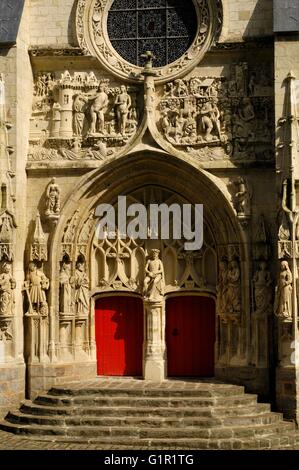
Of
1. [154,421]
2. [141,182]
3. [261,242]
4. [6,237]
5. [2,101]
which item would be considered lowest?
[154,421]

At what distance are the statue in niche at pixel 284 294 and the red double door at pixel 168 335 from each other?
1.70 meters

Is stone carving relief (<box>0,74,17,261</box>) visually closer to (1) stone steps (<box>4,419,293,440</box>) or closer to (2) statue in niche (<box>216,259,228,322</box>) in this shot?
(1) stone steps (<box>4,419,293,440</box>)

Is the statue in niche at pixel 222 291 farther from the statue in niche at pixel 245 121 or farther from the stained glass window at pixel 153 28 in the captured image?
the stained glass window at pixel 153 28

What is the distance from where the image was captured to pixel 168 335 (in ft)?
48.1

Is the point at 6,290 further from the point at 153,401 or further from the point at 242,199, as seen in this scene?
the point at 242,199

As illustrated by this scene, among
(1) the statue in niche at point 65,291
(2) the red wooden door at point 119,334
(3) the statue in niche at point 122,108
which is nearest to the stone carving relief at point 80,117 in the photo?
(3) the statue in niche at point 122,108

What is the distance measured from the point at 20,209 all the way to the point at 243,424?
5.15 metres

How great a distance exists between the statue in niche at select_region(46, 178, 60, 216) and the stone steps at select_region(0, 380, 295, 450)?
9.83ft

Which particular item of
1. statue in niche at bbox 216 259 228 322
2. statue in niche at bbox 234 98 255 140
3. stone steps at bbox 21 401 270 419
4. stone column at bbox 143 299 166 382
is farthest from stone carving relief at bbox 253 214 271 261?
stone steps at bbox 21 401 270 419

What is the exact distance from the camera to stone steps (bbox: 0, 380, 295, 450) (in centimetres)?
1226

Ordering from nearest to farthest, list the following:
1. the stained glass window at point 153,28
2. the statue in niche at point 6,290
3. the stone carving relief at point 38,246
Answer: the statue in niche at point 6,290, the stone carving relief at point 38,246, the stained glass window at point 153,28

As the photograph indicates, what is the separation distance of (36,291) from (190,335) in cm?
280

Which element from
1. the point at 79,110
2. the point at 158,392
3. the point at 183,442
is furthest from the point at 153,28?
the point at 183,442

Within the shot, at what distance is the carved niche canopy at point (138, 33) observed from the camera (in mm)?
14508
